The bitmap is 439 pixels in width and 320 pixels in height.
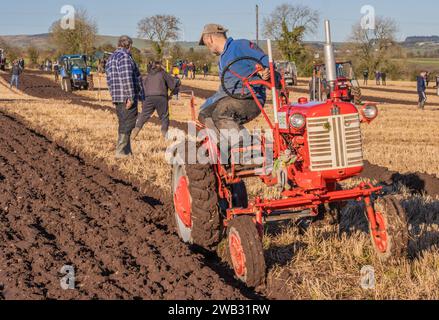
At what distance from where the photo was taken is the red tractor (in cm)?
437

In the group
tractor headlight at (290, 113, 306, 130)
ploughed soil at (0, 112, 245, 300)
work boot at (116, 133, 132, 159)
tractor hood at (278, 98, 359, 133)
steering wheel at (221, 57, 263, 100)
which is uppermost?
steering wheel at (221, 57, 263, 100)

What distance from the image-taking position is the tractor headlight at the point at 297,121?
14.2 ft

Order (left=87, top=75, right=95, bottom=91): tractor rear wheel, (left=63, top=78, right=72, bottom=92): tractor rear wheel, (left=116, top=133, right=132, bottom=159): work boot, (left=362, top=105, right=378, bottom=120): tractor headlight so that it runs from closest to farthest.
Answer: (left=362, top=105, right=378, bottom=120): tractor headlight → (left=116, top=133, right=132, bottom=159): work boot → (left=63, top=78, right=72, bottom=92): tractor rear wheel → (left=87, top=75, right=95, bottom=91): tractor rear wheel

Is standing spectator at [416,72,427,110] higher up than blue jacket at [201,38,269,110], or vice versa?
blue jacket at [201,38,269,110]

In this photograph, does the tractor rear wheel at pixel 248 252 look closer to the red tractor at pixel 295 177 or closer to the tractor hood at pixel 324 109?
the red tractor at pixel 295 177

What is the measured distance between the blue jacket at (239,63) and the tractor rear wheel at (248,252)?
3.42 ft

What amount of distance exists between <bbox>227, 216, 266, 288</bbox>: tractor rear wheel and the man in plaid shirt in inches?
203

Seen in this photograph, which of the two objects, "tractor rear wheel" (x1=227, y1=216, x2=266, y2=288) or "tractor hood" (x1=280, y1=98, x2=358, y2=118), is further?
"tractor hood" (x1=280, y1=98, x2=358, y2=118)

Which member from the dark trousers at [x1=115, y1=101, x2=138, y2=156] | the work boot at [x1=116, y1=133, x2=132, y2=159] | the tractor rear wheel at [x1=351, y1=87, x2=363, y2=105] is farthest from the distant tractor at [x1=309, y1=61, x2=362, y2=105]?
the dark trousers at [x1=115, y1=101, x2=138, y2=156]

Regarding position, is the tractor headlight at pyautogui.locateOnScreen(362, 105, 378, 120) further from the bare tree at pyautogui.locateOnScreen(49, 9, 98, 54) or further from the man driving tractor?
the bare tree at pyautogui.locateOnScreen(49, 9, 98, 54)

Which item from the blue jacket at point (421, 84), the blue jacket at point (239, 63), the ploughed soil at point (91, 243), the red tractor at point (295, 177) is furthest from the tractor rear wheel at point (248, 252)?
the blue jacket at point (421, 84)

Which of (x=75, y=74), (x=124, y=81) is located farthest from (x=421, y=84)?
(x=124, y=81)

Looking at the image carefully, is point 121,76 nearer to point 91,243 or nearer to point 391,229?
point 91,243

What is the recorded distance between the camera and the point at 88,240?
16.9ft
